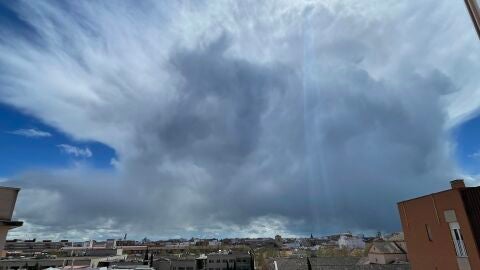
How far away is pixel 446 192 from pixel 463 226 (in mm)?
2437

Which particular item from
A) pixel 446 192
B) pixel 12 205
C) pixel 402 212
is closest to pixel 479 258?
pixel 446 192

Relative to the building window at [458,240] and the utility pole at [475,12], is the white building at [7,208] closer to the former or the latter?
the utility pole at [475,12]

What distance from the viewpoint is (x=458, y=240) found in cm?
2127

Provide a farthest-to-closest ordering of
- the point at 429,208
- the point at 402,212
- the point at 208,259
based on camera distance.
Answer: the point at 208,259, the point at 402,212, the point at 429,208

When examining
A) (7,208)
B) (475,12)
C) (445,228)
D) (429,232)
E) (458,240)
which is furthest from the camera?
(429,232)

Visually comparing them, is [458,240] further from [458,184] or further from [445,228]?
[458,184]

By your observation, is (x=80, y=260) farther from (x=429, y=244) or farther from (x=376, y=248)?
(x=429, y=244)

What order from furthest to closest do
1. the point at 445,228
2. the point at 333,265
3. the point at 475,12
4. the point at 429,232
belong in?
the point at 333,265, the point at 429,232, the point at 445,228, the point at 475,12

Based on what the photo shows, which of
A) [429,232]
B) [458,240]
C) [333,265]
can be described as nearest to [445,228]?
[458,240]

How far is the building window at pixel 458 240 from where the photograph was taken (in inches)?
821

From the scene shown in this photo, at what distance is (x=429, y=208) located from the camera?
79.8 feet

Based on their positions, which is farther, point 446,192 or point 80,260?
A: point 80,260

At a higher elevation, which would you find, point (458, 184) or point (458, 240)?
point (458, 184)

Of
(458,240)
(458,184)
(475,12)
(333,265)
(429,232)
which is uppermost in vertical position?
(458,184)
